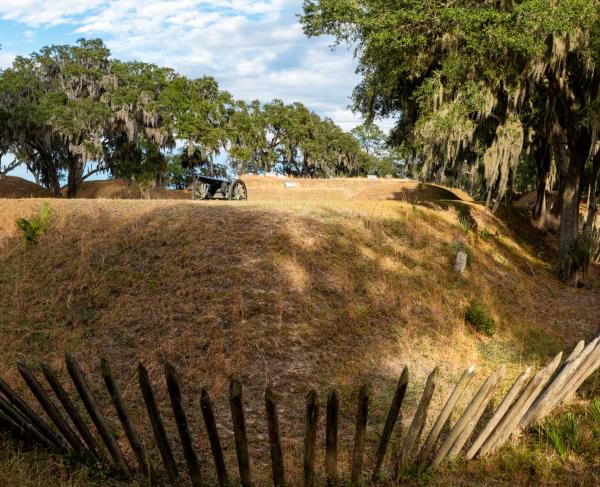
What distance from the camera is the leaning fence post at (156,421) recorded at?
4078 millimetres

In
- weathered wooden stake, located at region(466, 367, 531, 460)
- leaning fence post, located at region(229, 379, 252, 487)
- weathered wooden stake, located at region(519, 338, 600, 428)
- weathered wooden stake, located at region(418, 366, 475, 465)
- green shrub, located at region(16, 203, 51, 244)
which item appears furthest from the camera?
green shrub, located at region(16, 203, 51, 244)

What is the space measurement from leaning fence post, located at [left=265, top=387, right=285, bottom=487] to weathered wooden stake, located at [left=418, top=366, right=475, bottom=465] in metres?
1.53

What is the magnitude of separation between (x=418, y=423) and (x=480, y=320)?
6810mm

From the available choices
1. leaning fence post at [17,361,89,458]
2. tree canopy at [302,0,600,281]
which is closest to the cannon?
tree canopy at [302,0,600,281]

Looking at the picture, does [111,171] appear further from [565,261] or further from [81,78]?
[565,261]

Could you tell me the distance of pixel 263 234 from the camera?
12.0 metres

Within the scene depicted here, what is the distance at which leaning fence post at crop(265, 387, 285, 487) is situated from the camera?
3797 millimetres

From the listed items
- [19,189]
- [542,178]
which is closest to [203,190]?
[542,178]

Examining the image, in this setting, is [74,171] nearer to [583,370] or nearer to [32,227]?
[32,227]

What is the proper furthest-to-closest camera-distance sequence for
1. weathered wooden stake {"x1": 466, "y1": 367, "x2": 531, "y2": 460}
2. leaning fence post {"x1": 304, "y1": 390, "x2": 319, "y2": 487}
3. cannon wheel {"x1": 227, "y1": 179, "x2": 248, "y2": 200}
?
cannon wheel {"x1": 227, "y1": 179, "x2": 248, "y2": 200} → weathered wooden stake {"x1": 466, "y1": 367, "x2": 531, "y2": 460} → leaning fence post {"x1": 304, "y1": 390, "x2": 319, "y2": 487}

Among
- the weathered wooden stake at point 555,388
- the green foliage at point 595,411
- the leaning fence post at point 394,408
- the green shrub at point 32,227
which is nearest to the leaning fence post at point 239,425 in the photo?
the leaning fence post at point 394,408

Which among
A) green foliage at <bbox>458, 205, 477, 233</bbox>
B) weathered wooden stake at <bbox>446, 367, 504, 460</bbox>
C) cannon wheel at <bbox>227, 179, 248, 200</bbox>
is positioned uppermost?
cannon wheel at <bbox>227, 179, 248, 200</bbox>

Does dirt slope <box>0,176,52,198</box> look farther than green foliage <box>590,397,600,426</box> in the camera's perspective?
Yes

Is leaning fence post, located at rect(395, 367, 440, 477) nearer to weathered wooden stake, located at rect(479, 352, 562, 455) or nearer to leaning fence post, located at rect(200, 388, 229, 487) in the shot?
weathered wooden stake, located at rect(479, 352, 562, 455)
